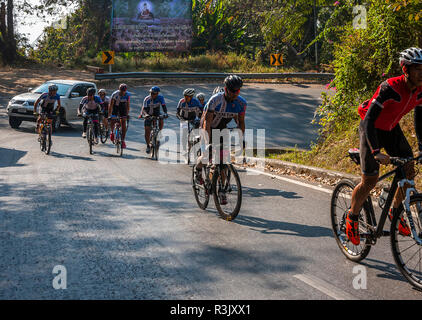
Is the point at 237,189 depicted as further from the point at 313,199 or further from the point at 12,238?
the point at 12,238

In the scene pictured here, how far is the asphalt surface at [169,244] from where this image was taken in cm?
479

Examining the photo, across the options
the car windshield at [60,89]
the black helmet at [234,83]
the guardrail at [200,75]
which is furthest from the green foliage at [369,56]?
the guardrail at [200,75]

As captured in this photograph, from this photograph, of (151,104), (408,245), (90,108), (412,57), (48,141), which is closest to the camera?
(412,57)

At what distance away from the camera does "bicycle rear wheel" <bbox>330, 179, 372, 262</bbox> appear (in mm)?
5395

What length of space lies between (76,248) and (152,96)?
360 inches

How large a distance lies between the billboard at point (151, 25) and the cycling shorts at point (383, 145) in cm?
3203

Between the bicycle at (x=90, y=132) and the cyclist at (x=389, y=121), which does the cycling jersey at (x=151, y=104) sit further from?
the cyclist at (x=389, y=121)

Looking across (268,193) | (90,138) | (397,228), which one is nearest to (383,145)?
(397,228)

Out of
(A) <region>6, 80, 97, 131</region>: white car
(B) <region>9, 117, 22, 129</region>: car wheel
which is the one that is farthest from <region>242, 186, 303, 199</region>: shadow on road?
(B) <region>9, 117, 22, 129</region>: car wheel

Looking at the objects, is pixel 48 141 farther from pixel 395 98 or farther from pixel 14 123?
pixel 395 98

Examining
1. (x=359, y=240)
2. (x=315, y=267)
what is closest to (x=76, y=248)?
(x=315, y=267)

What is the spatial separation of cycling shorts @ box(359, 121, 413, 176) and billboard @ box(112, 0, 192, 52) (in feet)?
105

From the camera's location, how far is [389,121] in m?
5.11

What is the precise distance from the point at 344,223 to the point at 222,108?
262 cm
